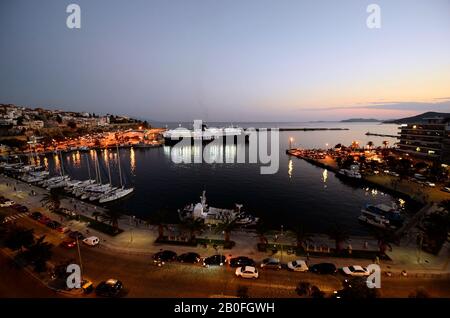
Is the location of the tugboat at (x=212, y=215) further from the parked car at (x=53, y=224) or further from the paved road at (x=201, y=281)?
the parked car at (x=53, y=224)

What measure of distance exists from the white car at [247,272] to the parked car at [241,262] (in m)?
1.00

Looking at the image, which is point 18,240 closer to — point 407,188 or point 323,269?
point 323,269

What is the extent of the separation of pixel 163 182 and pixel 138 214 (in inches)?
792

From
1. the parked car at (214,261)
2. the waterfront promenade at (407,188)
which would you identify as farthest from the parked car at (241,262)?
the waterfront promenade at (407,188)

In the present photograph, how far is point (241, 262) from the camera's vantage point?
21.2 metres

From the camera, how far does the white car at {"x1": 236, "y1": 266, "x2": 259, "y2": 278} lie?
63.8 ft

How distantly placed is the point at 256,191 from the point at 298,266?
3277 centimetres

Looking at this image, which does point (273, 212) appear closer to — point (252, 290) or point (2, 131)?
point (252, 290)

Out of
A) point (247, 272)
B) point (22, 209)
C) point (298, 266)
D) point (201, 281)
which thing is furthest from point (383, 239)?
point (22, 209)

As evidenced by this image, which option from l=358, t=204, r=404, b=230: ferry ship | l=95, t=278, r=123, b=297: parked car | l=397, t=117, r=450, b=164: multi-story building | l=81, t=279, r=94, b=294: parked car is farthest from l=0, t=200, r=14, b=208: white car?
l=397, t=117, r=450, b=164: multi-story building

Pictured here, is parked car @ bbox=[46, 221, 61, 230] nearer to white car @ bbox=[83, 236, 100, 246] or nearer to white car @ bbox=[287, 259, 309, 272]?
white car @ bbox=[83, 236, 100, 246]

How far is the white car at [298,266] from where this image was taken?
20.3 meters
